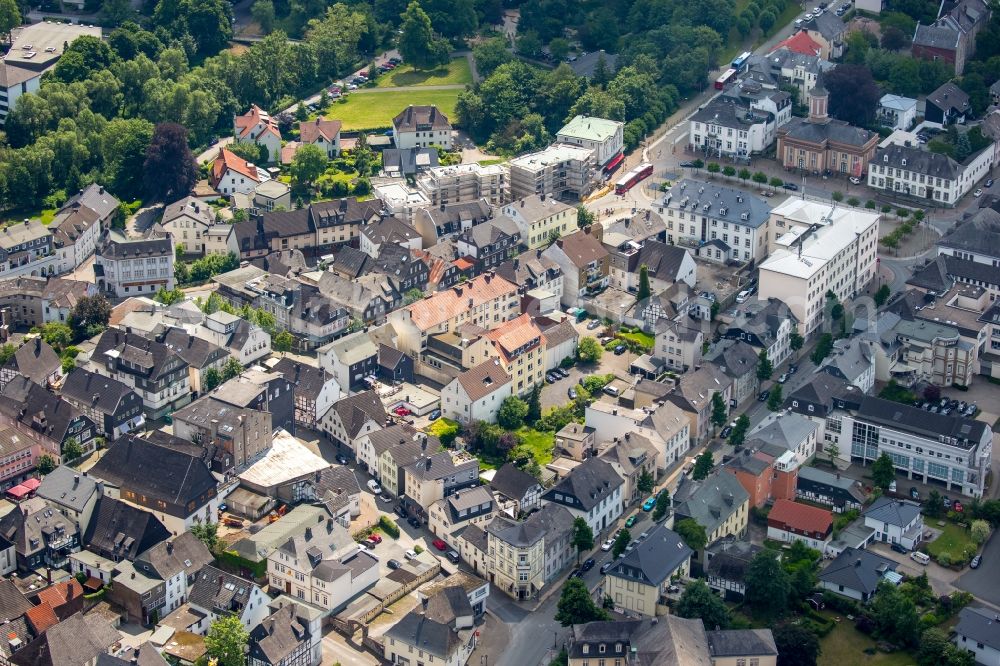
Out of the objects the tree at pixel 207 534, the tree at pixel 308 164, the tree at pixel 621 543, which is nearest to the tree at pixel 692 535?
the tree at pixel 621 543

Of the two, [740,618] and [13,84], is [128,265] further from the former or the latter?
[740,618]

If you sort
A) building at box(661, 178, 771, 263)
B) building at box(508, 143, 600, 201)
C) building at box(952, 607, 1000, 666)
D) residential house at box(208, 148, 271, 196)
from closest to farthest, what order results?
building at box(952, 607, 1000, 666) < building at box(661, 178, 771, 263) < building at box(508, 143, 600, 201) < residential house at box(208, 148, 271, 196)

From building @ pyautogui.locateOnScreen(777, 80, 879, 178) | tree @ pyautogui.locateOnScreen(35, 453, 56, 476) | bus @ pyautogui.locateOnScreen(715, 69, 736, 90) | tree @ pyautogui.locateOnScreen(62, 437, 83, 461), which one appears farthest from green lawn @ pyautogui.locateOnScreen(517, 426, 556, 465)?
bus @ pyautogui.locateOnScreen(715, 69, 736, 90)

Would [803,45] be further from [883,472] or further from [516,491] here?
[516,491]

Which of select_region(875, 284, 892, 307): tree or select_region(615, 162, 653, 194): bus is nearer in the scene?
select_region(875, 284, 892, 307): tree

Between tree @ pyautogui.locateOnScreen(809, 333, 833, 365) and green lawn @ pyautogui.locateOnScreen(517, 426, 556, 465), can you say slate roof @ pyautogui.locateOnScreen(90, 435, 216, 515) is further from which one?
tree @ pyautogui.locateOnScreen(809, 333, 833, 365)

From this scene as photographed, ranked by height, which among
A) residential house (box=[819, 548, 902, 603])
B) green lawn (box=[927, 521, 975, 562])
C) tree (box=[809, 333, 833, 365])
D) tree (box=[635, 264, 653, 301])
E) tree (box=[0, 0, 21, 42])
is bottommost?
green lawn (box=[927, 521, 975, 562])

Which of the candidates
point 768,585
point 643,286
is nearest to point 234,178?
point 643,286
